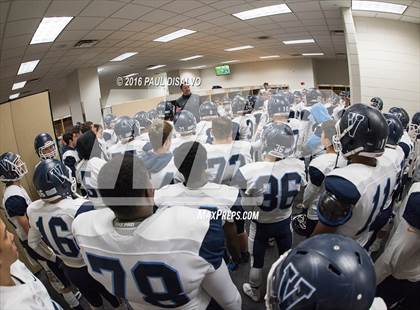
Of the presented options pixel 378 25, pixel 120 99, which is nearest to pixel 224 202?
pixel 378 25

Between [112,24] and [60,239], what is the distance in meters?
4.00

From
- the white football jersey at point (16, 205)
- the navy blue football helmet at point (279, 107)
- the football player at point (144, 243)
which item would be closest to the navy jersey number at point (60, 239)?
the white football jersey at point (16, 205)

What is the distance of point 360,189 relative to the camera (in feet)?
3.91

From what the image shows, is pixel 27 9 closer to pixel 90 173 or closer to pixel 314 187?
pixel 90 173

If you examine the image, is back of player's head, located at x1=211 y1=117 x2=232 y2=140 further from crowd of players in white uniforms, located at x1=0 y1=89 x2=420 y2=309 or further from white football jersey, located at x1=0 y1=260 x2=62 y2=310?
white football jersey, located at x1=0 y1=260 x2=62 y2=310

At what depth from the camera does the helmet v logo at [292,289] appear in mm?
621

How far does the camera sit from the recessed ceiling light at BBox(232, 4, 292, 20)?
187 inches

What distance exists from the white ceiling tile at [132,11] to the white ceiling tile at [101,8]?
0.38ft

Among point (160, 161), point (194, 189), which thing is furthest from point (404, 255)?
point (160, 161)

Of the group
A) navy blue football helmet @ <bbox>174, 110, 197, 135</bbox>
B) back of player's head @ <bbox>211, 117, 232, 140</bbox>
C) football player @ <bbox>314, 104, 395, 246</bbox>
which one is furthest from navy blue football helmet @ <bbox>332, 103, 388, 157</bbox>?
navy blue football helmet @ <bbox>174, 110, 197, 135</bbox>

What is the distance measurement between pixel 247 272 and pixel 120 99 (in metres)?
12.4

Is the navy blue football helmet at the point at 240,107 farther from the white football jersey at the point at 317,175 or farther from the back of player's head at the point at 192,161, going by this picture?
the back of player's head at the point at 192,161

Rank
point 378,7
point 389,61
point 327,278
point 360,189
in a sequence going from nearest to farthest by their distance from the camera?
point 327,278 → point 360,189 → point 378,7 → point 389,61

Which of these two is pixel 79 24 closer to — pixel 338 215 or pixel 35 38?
pixel 35 38
